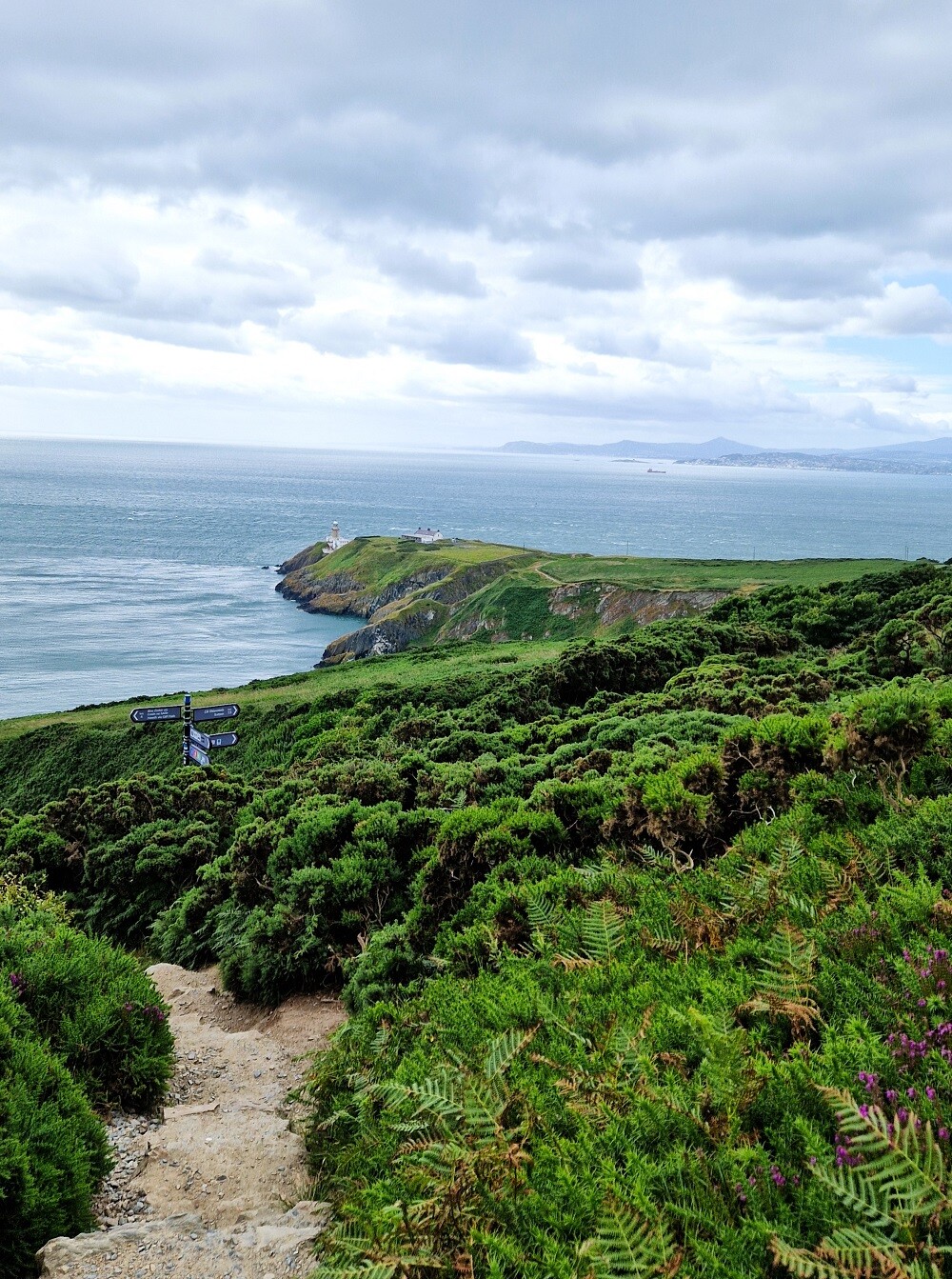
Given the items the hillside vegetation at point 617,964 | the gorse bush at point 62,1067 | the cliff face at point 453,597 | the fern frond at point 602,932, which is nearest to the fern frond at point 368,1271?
the hillside vegetation at point 617,964

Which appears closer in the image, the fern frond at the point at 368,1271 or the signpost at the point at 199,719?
the fern frond at the point at 368,1271

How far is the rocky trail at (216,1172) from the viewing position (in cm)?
450

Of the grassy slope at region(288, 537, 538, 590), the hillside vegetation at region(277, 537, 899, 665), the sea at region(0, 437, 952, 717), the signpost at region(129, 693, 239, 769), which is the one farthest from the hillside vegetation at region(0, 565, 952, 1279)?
the grassy slope at region(288, 537, 538, 590)

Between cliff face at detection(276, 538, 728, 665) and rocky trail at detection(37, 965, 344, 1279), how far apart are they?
155ft

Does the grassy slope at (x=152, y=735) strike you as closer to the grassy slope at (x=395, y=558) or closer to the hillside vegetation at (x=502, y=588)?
the hillside vegetation at (x=502, y=588)

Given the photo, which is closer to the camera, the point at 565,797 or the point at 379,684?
the point at 565,797

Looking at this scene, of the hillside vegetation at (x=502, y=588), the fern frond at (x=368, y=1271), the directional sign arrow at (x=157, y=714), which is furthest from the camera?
the hillside vegetation at (x=502, y=588)

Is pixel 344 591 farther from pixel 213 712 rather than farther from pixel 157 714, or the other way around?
pixel 157 714

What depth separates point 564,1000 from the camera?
5.55 metres

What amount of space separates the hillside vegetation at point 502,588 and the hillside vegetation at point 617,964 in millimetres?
35628

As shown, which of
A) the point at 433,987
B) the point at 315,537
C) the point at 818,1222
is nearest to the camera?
the point at 818,1222

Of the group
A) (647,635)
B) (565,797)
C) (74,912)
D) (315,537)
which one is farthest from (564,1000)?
(315,537)

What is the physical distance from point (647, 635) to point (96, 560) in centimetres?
11955

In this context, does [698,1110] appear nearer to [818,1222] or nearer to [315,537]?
[818,1222]
